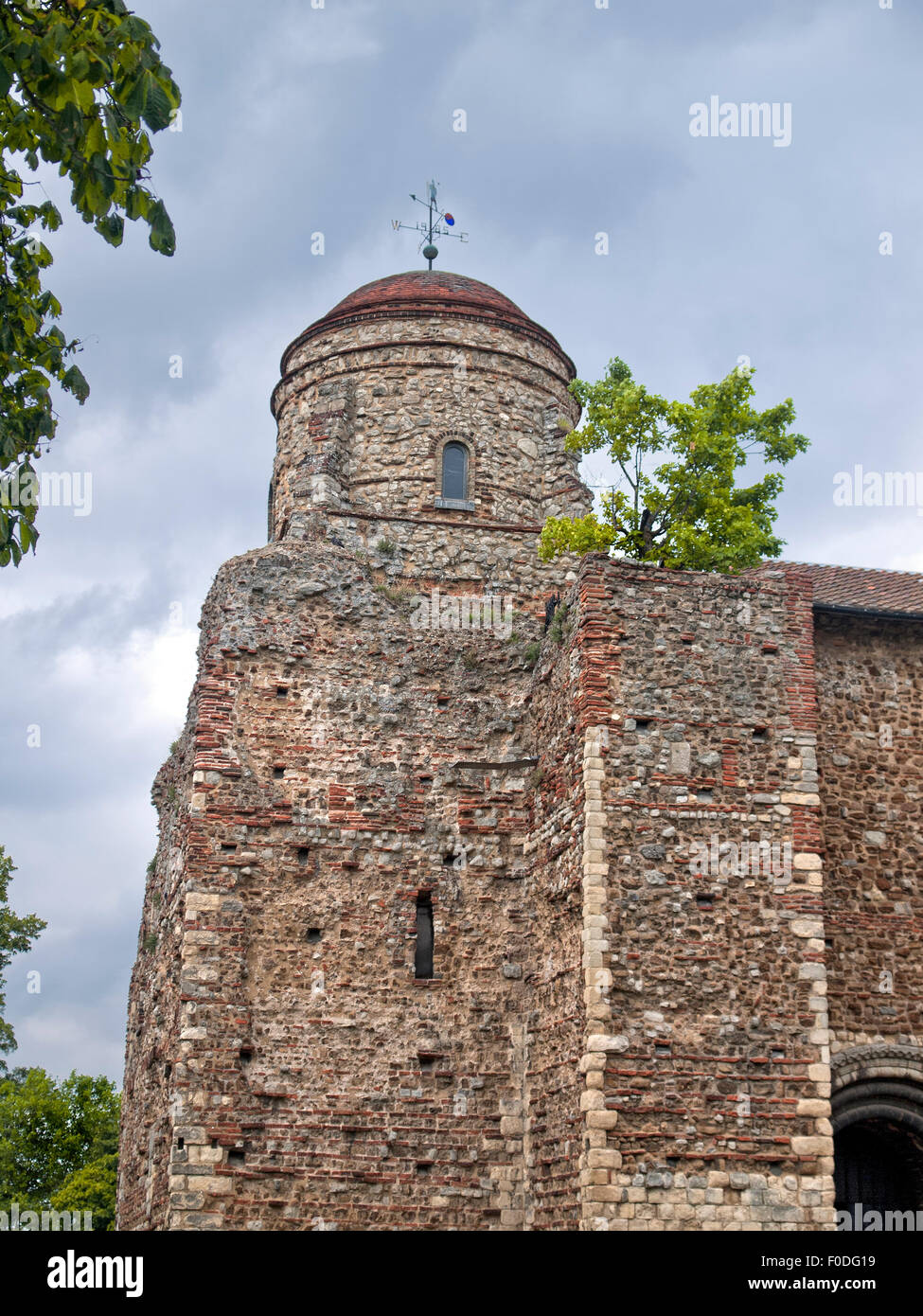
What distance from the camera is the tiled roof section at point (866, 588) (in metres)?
17.2

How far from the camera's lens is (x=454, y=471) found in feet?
66.7

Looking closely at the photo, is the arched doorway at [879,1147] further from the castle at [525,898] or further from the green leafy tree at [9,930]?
the green leafy tree at [9,930]

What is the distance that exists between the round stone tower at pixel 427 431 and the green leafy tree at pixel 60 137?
36.8 ft

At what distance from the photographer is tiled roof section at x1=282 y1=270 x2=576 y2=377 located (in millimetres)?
20859

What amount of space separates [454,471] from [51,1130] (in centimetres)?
2158

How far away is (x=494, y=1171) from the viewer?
1609 cm

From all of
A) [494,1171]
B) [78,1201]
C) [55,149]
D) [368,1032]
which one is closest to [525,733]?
[368,1032]

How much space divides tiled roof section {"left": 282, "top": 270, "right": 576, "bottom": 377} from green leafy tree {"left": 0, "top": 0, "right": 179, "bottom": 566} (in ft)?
43.3

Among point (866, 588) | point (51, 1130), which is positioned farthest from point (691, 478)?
point (51, 1130)
